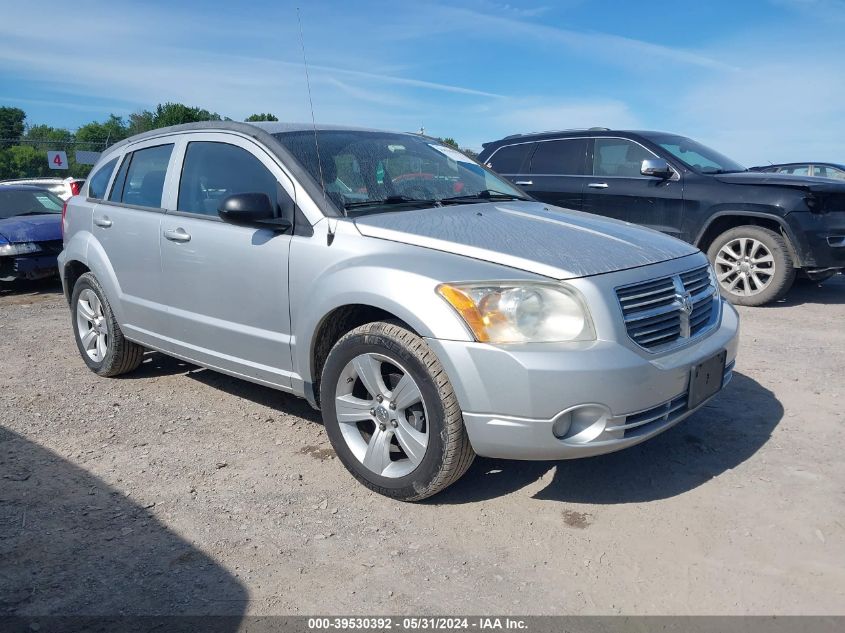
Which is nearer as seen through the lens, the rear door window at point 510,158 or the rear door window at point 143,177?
the rear door window at point 143,177

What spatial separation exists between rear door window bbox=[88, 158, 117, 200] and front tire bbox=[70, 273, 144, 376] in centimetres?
60

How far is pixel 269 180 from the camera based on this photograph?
367 cm

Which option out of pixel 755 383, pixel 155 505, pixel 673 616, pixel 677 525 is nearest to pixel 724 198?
pixel 755 383

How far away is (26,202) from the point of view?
381 inches

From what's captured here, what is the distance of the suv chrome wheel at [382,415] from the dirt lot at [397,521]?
210 millimetres

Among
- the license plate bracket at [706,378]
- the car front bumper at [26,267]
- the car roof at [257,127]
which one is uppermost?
the car roof at [257,127]

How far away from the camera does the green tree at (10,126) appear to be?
26.0 m

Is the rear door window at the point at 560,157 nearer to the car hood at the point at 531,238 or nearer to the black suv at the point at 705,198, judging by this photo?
the black suv at the point at 705,198

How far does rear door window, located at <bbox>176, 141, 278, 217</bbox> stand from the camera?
374 centimetres

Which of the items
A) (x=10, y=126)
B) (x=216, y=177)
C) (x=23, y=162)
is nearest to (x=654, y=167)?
(x=216, y=177)

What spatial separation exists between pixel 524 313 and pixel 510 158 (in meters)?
6.36

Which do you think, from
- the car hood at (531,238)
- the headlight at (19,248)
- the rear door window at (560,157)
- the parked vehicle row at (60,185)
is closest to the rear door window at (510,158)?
the rear door window at (560,157)

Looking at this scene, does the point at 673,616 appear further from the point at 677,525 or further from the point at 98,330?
the point at 98,330

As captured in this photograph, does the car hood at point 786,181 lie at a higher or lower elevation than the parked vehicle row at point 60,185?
higher
